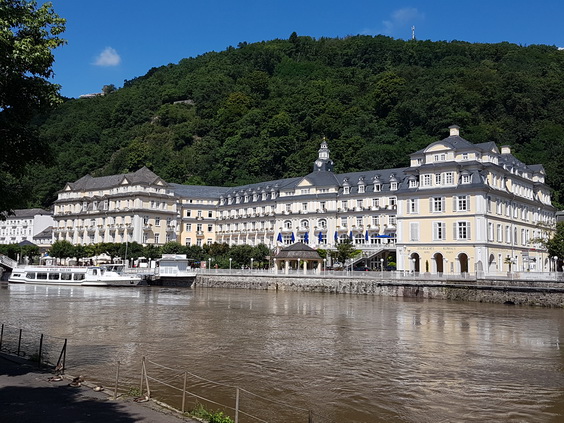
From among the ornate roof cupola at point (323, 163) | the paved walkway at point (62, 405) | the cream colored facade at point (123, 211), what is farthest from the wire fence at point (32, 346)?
the ornate roof cupola at point (323, 163)

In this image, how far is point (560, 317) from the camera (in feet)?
119

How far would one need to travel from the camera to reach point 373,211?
76.6 metres

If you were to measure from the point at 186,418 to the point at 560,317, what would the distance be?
1277 inches

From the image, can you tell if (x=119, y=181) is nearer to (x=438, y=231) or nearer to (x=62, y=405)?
(x=438, y=231)

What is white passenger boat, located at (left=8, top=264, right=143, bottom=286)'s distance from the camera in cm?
7000

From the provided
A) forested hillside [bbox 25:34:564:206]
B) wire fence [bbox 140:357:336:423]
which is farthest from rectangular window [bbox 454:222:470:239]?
wire fence [bbox 140:357:336:423]

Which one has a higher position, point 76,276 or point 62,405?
point 76,276

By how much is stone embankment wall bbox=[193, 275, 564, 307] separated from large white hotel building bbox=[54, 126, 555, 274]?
579 centimetres

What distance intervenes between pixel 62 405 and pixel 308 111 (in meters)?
117

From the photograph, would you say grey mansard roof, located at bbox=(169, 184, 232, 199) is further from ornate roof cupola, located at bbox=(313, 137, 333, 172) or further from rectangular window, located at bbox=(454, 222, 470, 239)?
rectangular window, located at bbox=(454, 222, 470, 239)

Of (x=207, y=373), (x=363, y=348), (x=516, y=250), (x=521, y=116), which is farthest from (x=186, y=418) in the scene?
(x=521, y=116)

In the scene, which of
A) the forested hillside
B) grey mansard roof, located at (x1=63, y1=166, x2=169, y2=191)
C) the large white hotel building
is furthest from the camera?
the forested hillside

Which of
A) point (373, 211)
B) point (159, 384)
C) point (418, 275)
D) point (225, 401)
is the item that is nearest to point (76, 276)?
point (373, 211)

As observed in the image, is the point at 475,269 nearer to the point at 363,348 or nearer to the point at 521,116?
the point at 363,348
